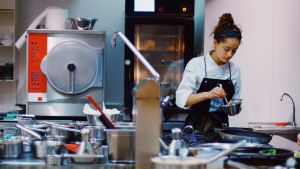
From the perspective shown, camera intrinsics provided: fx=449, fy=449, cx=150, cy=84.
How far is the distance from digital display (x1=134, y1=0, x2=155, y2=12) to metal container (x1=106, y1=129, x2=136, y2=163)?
2858mm

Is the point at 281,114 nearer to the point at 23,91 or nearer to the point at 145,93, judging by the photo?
the point at 23,91

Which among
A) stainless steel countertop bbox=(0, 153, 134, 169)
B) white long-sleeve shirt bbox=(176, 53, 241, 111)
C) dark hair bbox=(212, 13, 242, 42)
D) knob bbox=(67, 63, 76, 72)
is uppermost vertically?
dark hair bbox=(212, 13, 242, 42)

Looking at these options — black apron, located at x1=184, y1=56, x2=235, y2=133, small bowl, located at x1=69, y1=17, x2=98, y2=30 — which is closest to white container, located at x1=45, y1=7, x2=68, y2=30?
small bowl, located at x1=69, y1=17, x2=98, y2=30

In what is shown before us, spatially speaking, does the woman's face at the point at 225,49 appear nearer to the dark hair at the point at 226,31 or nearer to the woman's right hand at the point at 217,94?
the dark hair at the point at 226,31

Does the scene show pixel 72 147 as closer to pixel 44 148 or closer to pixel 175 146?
pixel 44 148

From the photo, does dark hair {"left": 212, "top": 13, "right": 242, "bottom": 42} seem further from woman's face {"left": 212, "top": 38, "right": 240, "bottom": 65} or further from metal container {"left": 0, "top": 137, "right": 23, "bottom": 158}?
metal container {"left": 0, "top": 137, "right": 23, "bottom": 158}

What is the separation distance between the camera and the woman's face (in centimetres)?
333

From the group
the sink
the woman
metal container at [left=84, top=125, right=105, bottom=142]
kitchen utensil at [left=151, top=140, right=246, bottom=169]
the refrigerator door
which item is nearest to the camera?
kitchen utensil at [left=151, top=140, right=246, bottom=169]

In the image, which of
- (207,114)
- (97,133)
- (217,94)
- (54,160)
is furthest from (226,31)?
(54,160)

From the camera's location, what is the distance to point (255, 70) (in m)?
4.64

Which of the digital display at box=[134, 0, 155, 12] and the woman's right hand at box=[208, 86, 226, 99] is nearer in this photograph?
the woman's right hand at box=[208, 86, 226, 99]

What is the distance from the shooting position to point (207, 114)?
333cm

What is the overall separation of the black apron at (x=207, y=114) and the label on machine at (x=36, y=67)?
1835 millimetres

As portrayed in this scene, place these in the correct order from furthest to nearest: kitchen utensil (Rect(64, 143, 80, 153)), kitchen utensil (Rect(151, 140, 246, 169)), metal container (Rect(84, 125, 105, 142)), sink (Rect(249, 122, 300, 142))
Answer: sink (Rect(249, 122, 300, 142)), metal container (Rect(84, 125, 105, 142)), kitchen utensil (Rect(64, 143, 80, 153)), kitchen utensil (Rect(151, 140, 246, 169))
